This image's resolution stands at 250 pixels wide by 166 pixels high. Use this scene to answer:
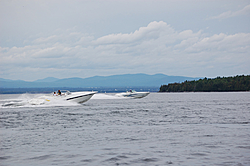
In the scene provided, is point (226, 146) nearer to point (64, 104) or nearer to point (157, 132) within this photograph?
point (157, 132)

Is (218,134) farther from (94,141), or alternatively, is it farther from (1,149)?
(1,149)

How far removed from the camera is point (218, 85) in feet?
557

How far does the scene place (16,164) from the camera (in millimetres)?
11305

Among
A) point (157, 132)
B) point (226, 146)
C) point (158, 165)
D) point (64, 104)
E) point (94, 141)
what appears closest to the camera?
point (158, 165)

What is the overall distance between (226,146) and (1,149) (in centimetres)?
1083

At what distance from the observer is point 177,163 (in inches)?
437

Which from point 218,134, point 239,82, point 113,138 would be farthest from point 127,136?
point 239,82

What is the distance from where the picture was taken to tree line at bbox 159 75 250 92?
164 meters

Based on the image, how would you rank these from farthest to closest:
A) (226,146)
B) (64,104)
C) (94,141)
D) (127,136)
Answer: (64,104) < (127,136) < (94,141) < (226,146)

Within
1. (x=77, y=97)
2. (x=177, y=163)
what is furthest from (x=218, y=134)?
(x=77, y=97)

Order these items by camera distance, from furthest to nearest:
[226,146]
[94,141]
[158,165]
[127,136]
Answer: [127,136] → [94,141] → [226,146] → [158,165]

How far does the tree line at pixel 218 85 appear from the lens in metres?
164

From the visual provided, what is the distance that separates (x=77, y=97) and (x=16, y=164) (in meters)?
38.1

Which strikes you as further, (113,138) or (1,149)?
(113,138)
